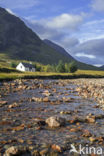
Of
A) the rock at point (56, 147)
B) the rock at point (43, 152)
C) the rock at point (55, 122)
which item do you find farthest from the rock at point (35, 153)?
the rock at point (55, 122)

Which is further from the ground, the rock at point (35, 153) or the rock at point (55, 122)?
the rock at point (55, 122)

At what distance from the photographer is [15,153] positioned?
9.64 meters

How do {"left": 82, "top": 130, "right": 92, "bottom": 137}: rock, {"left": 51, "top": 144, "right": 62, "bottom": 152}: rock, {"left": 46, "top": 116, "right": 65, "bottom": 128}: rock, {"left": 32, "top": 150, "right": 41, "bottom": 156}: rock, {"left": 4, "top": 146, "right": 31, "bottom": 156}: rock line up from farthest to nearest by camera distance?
{"left": 46, "top": 116, "right": 65, "bottom": 128}: rock, {"left": 82, "top": 130, "right": 92, "bottom": 137}: rock, {"left": 51, "top": 144, "right": 62, "bottom": 152}: rock, {"left": 32, "top": 150, "right": 41, "bottom": 156}: rock, {"left": 4, "top": 146, "right": 31, "bottom": 156}: rock

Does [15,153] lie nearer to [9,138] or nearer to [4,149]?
[4,149]

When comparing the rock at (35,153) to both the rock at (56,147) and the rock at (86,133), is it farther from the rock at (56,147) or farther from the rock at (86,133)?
the rock at (86,133)

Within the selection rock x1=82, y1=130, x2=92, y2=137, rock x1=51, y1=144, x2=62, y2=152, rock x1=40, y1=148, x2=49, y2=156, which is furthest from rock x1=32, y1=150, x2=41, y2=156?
rock x1=82, y1=130, x2=92, y2=137

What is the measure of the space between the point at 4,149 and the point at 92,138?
530cm

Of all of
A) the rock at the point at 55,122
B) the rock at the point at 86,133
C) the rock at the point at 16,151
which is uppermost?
the rock at the point at 55,122

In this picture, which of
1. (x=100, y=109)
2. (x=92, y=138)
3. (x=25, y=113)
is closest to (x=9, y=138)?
(x=92, y=138)

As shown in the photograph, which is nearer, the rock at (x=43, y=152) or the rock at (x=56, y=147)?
the rock at (x=43, y=152)

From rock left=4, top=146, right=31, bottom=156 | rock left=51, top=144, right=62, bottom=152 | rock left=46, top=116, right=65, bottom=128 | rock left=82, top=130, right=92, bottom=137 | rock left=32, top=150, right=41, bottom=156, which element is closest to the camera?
rock left=4, top=146, right=31, bottom=156

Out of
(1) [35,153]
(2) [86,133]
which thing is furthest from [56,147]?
(2) [86,133]

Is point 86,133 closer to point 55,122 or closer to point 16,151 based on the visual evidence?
point 55,122

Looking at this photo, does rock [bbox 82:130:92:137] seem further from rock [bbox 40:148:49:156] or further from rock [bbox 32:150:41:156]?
rock [bbox 32:150:41:156]
